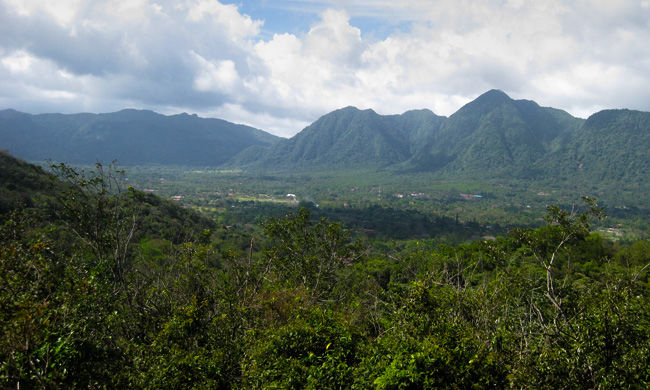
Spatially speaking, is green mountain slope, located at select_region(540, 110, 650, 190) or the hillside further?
green mountain slope, located at select_region(540, 110, 650, 190)

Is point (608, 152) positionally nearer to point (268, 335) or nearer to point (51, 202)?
point (268, 335)

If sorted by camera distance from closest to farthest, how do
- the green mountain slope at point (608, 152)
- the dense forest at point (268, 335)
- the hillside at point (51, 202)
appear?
the dense forest at point (268, 335)
the hillside at point (51, 202)
the green mountain slope at point (608, 152)

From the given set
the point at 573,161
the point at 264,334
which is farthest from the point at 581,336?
the point at 573,161

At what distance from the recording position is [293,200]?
116m

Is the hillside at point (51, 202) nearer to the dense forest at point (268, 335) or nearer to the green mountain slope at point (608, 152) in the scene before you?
the dense forest at point (268, 335)

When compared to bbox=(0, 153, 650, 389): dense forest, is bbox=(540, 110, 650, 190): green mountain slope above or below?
above

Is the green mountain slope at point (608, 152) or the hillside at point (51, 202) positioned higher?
the green mountain slope at point (608, 152)

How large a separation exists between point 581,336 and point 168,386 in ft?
27.0

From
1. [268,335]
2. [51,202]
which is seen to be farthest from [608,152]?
[51,202]

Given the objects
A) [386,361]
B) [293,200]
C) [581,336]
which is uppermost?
[581,336]

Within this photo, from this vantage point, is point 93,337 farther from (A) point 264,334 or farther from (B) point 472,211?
(B) point 472,211

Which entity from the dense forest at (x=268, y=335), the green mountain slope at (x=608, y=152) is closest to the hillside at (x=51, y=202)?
the dense forest at (x=268, y=335)

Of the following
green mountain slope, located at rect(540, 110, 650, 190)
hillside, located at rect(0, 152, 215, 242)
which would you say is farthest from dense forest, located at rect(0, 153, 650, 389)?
green mountain slope, located at rect(540, 110, 650, 190)

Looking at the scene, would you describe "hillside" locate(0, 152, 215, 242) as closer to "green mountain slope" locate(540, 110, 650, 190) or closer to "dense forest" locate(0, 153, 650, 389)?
"dense forest" locate(0, 153, 650, 389)
